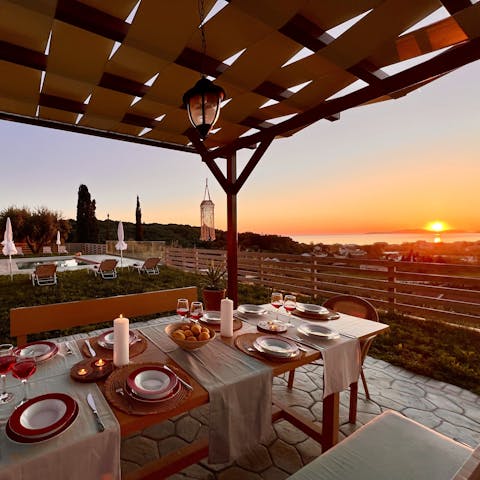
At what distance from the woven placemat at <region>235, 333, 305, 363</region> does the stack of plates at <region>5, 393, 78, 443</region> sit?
30.3 inches

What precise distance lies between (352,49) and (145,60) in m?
1.50

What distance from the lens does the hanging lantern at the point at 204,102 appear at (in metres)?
1.71

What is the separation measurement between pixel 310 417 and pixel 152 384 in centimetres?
152

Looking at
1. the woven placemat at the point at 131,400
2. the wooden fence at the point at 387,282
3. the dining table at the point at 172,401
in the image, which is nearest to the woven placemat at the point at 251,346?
the dining table at the point at 172,401

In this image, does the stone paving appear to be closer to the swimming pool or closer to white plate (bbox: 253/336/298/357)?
white plate (bbox: 253/336/298/357)

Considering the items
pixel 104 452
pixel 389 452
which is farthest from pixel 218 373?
pixel 389 452

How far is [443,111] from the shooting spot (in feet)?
14.2

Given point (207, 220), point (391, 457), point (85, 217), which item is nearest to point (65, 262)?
point (85, 217)

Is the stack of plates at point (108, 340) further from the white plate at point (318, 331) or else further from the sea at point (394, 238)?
the sea at point (394, 238)

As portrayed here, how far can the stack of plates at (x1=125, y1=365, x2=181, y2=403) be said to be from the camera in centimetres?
98

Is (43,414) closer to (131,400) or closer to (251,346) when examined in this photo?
(131,400)

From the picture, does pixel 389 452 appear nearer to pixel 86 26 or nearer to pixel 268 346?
pixel 268 346

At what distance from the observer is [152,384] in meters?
1.09

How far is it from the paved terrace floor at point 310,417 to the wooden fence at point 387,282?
157cm
